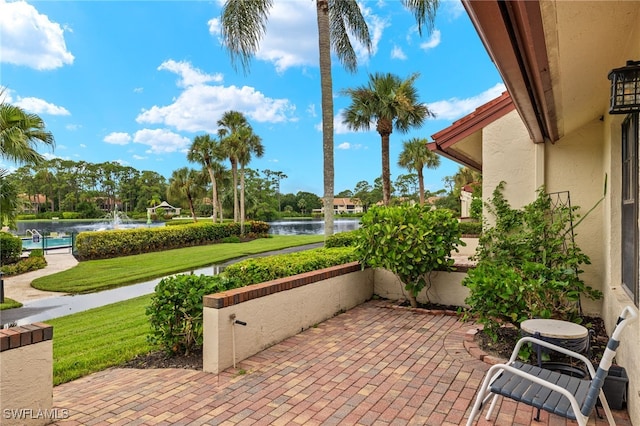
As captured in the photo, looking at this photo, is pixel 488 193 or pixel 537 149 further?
pixel 488 193

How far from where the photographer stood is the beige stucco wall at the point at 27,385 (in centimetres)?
261

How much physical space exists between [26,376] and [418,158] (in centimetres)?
2932

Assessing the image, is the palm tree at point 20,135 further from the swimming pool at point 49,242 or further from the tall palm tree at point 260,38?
the swimming pool at point 49,242

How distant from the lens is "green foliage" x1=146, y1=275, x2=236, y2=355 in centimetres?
412

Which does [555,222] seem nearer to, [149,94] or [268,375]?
[268,375]

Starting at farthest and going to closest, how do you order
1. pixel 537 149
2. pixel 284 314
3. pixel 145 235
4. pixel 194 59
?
pixel 194 59 < pixel 145 235 < pixel 537 149 < pixel 284 314

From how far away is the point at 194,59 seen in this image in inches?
941

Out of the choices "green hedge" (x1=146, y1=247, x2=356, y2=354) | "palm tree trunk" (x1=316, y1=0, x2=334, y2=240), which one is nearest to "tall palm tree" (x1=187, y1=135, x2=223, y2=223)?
"palm tree trunk" (x1=316, y1=0, x2=334, y2=240)

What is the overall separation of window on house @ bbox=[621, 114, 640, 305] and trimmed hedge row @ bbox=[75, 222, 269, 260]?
62.3 feet

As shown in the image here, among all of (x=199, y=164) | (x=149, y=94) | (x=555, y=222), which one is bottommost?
(x=555, y=222)

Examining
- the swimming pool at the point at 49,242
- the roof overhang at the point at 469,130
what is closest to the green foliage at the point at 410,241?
the roof overhang at the point at 469,130

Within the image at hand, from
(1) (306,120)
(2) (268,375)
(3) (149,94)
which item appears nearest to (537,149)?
(2) (268,375)

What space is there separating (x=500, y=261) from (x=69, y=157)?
81878mm

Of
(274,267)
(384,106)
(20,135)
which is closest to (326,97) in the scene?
(274,267)
